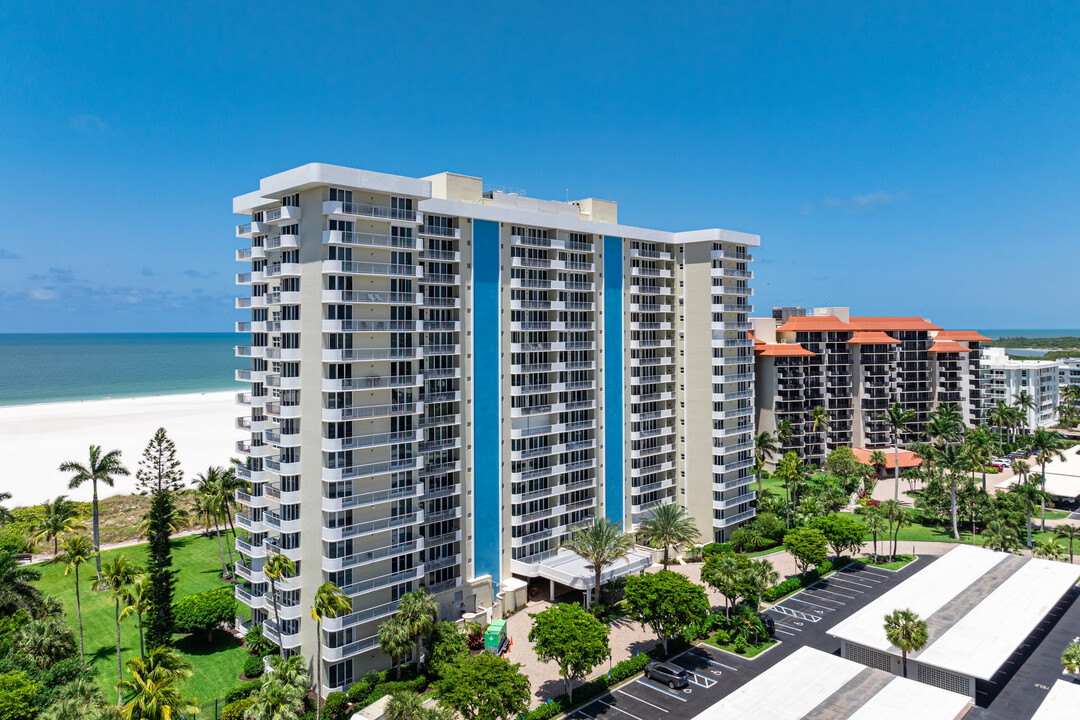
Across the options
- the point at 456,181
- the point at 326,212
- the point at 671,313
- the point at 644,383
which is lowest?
the point at 644,383

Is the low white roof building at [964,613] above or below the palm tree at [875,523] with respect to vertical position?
below

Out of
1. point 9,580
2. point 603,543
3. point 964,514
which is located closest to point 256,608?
point 9,580

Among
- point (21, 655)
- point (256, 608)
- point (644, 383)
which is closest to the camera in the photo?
point (21, 655)

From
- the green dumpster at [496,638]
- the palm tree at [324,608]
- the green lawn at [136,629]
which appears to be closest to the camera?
the palm tree at [324,608]

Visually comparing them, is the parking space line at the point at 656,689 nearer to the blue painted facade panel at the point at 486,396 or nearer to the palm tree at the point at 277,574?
the blue painted facade panel at the point at 486,396

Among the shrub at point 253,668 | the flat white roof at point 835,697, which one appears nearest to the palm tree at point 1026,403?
the flat white roof at point 835,697

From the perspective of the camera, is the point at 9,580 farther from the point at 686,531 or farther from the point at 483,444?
the point at 686,531

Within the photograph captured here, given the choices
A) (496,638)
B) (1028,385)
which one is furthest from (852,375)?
(496,638)

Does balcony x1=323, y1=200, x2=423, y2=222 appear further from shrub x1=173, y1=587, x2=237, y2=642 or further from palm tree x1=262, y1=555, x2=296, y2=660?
shrub x1=173, y1=587, x2=237, y2=642
